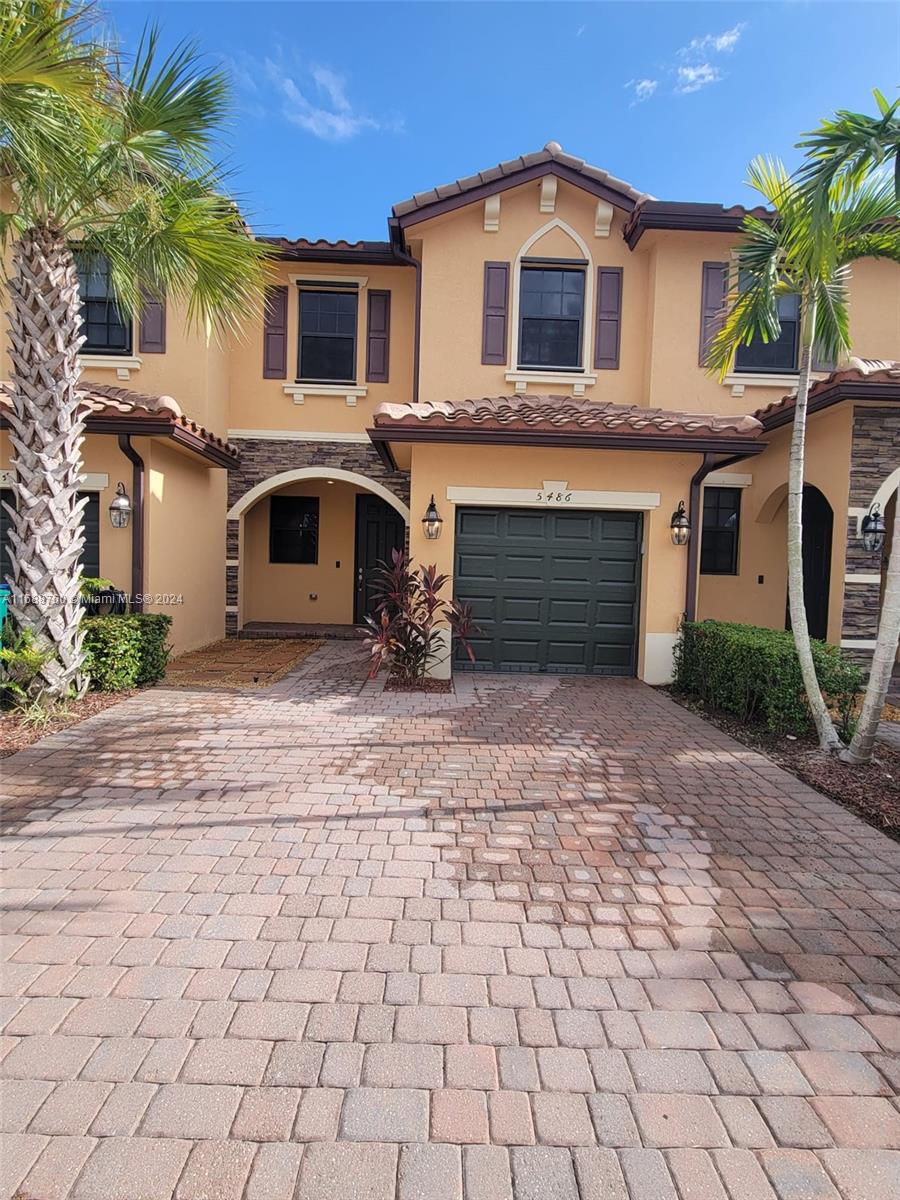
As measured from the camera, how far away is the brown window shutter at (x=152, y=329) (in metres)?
10.7

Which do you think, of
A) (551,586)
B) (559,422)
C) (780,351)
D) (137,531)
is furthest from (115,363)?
(780,351)

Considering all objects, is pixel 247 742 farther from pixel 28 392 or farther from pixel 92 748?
pixel 28 392

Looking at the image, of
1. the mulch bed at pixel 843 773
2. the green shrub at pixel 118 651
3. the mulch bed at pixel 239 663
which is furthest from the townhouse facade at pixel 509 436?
the mulch bed at pixel 843 773

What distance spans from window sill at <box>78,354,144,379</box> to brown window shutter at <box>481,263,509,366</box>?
595cm

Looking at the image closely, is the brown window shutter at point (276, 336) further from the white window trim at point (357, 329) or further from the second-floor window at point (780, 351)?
the second-floor window at point (780, 351)

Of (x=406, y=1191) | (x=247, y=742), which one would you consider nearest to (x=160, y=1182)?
(x=406, y=1191)

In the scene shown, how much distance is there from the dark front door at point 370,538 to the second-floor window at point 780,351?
7.09 m

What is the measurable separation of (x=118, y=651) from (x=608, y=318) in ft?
30.5

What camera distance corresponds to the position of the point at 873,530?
8.21 metres

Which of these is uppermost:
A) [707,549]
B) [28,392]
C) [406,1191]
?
[28,392]

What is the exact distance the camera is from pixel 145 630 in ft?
25.3

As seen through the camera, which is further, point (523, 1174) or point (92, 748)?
point (92, 748)

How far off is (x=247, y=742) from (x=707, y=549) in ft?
28.7

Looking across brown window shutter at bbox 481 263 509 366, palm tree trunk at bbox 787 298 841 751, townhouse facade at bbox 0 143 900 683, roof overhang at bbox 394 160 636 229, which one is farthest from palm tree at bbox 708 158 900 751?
roof overhang at bbox 394 160 636 229
